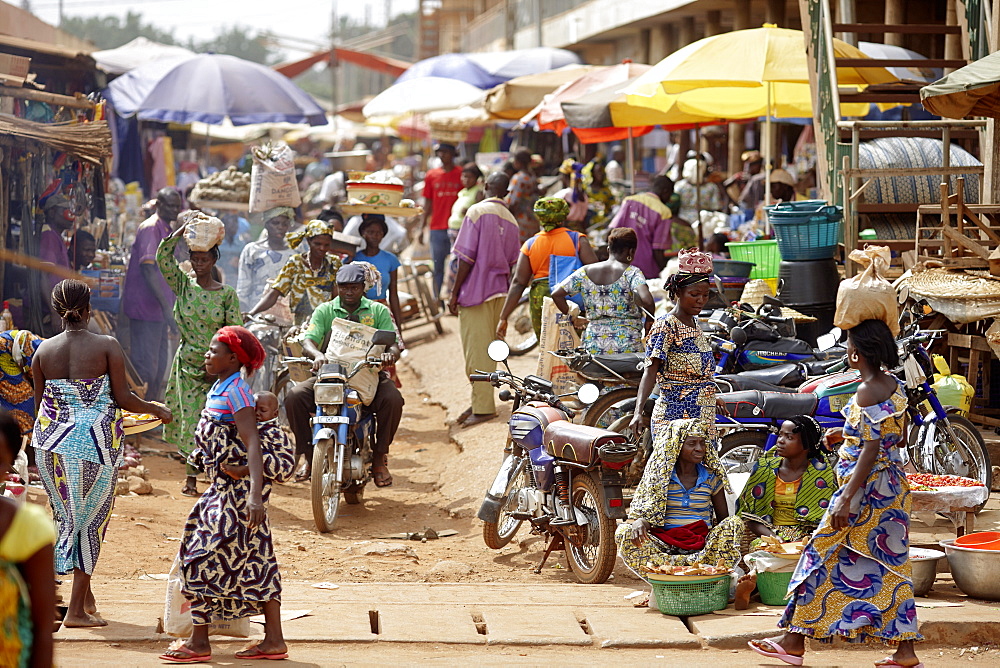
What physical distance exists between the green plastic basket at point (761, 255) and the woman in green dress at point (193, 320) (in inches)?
177

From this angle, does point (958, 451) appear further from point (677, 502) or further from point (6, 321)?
point (6, 321)

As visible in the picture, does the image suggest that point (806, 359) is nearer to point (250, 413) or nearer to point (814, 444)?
point (814, 444)

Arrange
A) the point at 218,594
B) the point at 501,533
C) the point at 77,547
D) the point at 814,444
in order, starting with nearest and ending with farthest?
1. the point at 218,594
2. the point at 77,547
3. the point at 814,444
4. the point at 501,533

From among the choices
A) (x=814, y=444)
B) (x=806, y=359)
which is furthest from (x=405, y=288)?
(x=814, y=444)

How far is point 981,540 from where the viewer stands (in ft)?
20.6

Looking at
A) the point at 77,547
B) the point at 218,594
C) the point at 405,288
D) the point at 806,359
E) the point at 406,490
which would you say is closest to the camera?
the point at 218,594

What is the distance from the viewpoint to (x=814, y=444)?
6473mm

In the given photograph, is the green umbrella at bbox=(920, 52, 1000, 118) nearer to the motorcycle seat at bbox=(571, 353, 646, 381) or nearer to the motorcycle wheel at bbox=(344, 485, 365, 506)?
the motorcycle seat at bbox=(571, 353, 646, 381)

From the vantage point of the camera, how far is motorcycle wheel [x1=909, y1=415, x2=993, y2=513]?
25.2 feet

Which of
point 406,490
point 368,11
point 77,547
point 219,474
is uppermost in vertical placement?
point 368,11

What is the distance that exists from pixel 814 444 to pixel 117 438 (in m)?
3.61

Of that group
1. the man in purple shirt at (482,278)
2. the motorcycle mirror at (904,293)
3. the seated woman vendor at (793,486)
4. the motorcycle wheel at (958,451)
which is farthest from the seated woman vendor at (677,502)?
the man in purple shirt at (482,278)

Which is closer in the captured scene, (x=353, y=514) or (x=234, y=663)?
(x=234, y=663)

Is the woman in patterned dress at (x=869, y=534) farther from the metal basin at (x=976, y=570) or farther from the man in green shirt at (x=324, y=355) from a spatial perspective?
the man in green shirt at (x=324, y=355)
